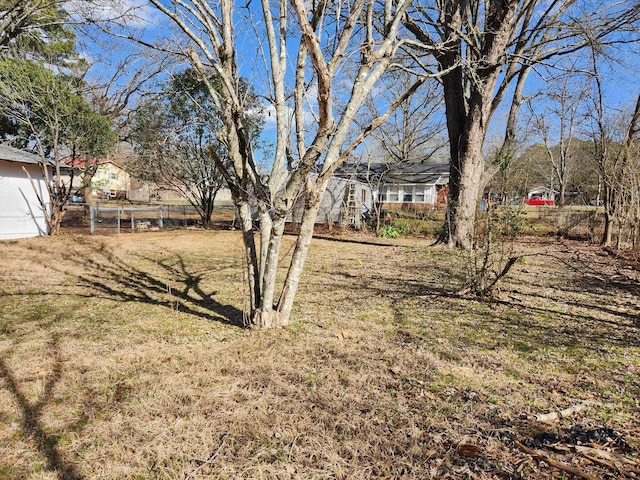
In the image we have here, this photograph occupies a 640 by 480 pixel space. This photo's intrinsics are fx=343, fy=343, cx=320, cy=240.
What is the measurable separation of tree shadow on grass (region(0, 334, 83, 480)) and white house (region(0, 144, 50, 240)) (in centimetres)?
1029

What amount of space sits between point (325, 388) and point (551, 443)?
1487 mm

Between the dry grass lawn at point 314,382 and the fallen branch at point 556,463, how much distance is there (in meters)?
0.03

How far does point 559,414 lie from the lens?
93.4 inches

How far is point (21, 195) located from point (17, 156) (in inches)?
48.2

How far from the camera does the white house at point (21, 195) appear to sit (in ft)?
34.6

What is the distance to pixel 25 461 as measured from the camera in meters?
1.90

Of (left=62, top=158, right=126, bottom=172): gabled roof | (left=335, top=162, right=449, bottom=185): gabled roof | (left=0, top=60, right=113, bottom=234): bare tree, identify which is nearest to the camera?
(left=0, top=60, right=113, bottom=234): bare tree

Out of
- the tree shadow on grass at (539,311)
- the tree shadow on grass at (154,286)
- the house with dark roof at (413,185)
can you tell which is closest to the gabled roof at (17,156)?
the tree shadow on grass at (154,286)

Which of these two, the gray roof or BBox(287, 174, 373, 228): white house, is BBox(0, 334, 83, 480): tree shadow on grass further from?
BBox(287, 174, 373, 228): white house

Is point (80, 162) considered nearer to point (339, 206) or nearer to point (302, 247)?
point (339, 206)

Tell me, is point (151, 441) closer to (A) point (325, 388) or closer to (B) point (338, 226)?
(A) point (325, 388)

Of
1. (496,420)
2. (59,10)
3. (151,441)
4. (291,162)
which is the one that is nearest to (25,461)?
(151,441)

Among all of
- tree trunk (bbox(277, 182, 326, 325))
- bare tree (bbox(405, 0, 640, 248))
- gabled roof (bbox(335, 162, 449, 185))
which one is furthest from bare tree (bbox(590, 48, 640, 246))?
gabled roof (bbox(335, 162, 449, 185))

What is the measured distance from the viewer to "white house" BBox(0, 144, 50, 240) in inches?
416
